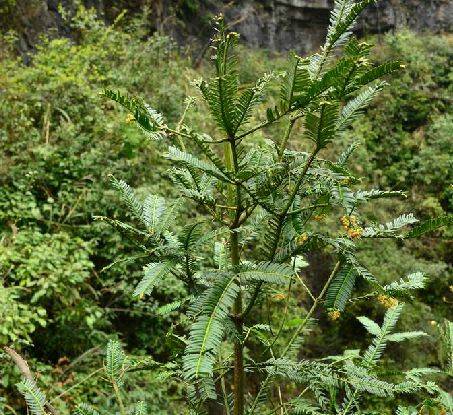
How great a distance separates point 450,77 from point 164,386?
7.38m

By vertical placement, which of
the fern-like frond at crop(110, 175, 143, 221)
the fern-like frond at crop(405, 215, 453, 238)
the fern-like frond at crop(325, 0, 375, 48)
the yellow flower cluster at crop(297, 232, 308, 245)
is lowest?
the yellow flower cluster at crop(297, 232, 308, 245)

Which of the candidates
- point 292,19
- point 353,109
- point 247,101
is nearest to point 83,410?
point 247,101

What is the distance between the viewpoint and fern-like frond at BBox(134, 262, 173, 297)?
2.82 ft

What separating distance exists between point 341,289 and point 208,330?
1.29 ft

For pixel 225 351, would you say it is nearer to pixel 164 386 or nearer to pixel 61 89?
pixel 164 386

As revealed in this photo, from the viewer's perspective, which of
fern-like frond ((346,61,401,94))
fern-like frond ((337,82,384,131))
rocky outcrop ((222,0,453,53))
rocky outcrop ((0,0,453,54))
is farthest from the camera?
rocky outcrop ((222,0,453,53))

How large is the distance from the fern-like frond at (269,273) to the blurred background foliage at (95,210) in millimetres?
455

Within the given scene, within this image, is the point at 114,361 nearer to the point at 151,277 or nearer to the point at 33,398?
the point at 33,398

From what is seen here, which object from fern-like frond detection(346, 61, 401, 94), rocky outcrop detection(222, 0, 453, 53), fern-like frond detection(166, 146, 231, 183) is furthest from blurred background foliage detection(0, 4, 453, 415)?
rocky outcrop detection(222, 0, 453, 53)

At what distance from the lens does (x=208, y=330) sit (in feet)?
2.66

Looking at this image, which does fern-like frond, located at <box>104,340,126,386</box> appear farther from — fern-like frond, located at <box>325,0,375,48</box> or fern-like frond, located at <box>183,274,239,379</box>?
fern-like frond, located at <box>325,0,375,48</box>

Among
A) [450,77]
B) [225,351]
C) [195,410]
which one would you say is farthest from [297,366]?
[450,77]

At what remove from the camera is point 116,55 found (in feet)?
19.5

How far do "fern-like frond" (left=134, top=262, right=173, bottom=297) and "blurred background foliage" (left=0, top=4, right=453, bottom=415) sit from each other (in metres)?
0.40
